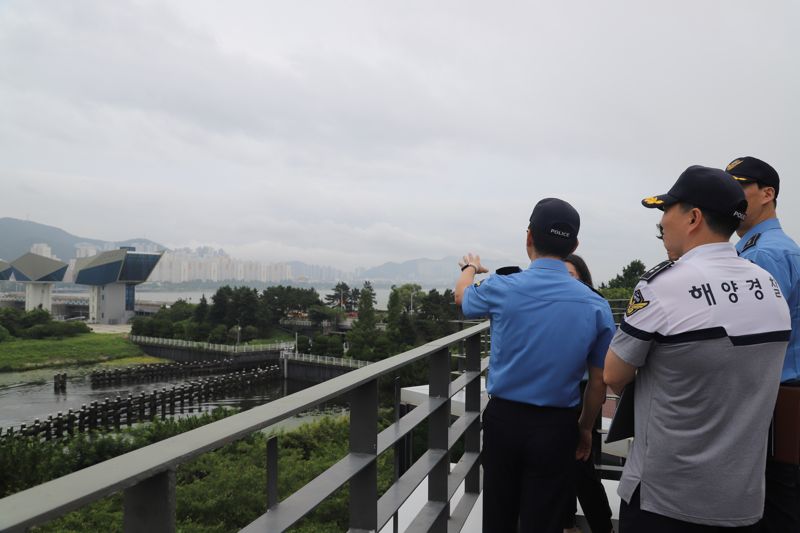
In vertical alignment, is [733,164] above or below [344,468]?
above

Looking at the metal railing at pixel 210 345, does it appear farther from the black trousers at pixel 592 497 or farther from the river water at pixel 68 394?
the black trousers at pixel 592 497

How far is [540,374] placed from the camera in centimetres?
200

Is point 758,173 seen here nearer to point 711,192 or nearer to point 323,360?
point 711,192

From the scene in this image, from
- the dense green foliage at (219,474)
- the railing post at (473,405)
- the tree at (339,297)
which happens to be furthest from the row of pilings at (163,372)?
the railing post at (473,405)

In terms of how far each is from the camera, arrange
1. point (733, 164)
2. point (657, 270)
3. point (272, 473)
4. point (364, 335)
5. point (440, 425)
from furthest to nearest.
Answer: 1. point (364, 335)
2. point (440, 425)
3. point (733, 164)
4. point (657, 270)
5. point (272, 473)

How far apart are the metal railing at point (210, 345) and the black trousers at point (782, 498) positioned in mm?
57348

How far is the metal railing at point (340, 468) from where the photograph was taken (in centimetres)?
73

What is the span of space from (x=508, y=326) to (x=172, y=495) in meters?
1.40

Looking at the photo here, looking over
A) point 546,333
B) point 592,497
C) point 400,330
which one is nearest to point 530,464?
point 546,333

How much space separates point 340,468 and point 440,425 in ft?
3.39

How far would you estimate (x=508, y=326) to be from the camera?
80.3 inches

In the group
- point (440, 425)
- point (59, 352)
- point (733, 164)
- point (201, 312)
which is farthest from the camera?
point (201, 312)

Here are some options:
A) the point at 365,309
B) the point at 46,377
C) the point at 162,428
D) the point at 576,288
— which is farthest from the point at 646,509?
the point at 46,377

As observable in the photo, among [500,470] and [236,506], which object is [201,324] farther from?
[500,470]
